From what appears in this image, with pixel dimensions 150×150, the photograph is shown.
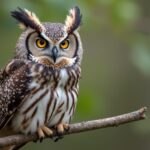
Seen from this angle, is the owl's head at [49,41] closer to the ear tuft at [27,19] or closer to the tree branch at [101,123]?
the ear tuft at [27,19]

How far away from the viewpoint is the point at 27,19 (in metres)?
7.62

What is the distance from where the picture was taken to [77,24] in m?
7.68

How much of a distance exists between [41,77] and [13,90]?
210 millimetres

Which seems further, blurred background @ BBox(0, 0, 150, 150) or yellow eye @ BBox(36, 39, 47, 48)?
blurred background @ BBox(0, 0, 150, 150)

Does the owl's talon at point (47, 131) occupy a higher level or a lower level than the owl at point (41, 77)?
lower

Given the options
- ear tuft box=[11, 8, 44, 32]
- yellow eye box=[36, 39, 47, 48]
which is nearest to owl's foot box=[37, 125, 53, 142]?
yellow eye box=[36, 39, 47, 48]

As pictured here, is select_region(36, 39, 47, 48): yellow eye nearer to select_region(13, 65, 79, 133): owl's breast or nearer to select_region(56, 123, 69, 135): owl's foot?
select_region(13, 65, 79, 133): owl's breast

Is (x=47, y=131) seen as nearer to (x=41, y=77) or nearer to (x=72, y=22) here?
(x=41, y=77)

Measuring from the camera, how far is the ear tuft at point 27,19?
7.60m

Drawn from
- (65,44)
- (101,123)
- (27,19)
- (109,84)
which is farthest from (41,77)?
(109,84)

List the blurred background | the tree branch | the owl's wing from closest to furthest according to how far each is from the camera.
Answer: the tree branch, the owl's wing, the blurred background

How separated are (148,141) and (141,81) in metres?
0.83

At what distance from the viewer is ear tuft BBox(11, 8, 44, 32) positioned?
7.60 m

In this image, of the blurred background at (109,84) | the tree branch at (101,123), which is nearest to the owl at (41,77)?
the tree branch at (101,123)
